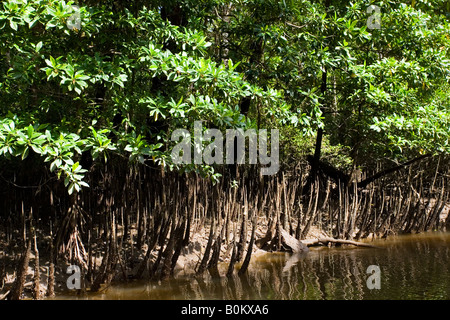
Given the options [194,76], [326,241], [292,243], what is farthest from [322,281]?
[194,76]

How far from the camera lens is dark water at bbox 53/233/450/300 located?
4.83 m

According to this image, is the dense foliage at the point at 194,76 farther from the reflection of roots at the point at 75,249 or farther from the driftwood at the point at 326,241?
the driftwood at the point at 326,241

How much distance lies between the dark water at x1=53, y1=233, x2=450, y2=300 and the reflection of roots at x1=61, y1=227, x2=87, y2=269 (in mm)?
433

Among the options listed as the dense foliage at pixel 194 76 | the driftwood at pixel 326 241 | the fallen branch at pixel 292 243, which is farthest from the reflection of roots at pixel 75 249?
the driftwood at pixel 326 241

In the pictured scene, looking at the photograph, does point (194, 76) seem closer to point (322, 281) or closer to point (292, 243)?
point (322, 281)

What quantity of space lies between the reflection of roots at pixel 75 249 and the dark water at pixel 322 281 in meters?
0.43

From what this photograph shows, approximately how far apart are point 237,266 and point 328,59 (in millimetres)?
2974

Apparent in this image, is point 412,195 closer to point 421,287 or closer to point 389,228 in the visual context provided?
point 389,228

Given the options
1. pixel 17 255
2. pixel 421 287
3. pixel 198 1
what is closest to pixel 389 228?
pixel 421 287

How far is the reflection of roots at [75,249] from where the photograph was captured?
16.8 feet

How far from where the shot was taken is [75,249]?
17.0 ft

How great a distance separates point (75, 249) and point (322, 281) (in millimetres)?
2752

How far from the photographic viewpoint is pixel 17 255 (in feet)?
18.0

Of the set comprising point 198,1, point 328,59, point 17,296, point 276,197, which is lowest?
point 17,296
